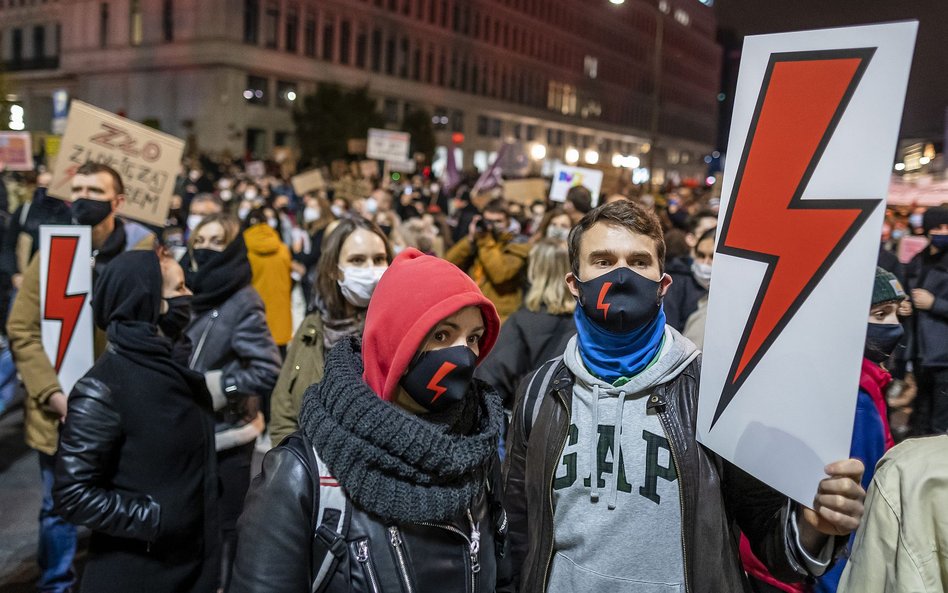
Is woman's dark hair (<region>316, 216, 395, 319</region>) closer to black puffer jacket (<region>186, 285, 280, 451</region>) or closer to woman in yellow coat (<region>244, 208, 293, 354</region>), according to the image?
black puffer jacket (<region>186, 285, 280, 451</region>)

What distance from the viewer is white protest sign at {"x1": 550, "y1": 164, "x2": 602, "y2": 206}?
11.5 metres

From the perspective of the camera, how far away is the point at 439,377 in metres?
1.98

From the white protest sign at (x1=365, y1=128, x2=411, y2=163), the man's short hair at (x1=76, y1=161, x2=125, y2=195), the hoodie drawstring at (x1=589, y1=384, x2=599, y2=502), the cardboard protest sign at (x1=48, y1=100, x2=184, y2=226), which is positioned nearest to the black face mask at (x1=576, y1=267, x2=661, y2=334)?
the hoodie drawstring at (x1=589, y1=384, x2=599, y2=502)

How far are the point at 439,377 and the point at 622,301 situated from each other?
0.68 m

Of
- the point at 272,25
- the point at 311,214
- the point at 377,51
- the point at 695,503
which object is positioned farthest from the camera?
the point at 377,51

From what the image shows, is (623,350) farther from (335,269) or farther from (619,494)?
(335,269)

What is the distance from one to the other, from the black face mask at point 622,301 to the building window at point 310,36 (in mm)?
53798

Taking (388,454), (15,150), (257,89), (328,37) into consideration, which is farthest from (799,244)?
(328,37)

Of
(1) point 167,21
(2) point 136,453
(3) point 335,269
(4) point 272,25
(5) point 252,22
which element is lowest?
(2) point 136,453

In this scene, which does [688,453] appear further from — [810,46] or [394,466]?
[810,46]

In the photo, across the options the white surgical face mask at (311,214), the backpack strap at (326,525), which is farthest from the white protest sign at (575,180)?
the backpack strap at (326,525)

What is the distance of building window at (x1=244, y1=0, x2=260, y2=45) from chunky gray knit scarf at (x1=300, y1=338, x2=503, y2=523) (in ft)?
167

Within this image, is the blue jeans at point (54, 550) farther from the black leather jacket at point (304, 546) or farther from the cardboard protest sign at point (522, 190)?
the cardboard protest sign at point (522, 190)

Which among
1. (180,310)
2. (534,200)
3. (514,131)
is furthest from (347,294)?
(514,131)
